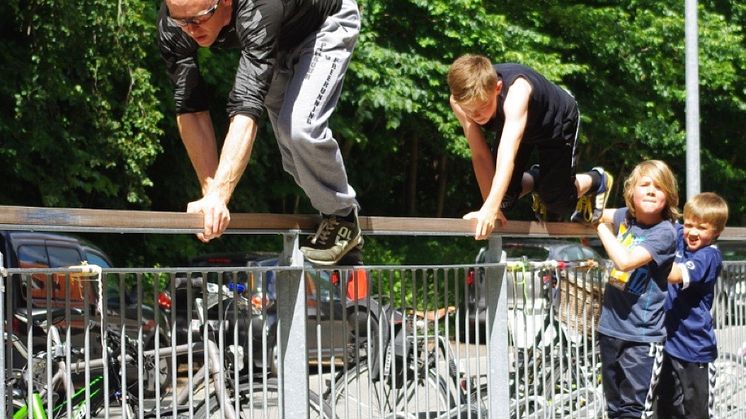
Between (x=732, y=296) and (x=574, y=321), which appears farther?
(x=732, y=296)

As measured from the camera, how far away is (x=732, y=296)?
22.8ft

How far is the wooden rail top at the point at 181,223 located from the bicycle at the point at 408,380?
324 mm

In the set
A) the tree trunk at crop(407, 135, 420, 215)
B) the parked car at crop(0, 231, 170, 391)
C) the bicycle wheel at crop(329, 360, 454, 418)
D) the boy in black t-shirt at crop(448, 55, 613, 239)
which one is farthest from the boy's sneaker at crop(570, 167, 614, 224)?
the tree trunk at crop(407, 135, 420, 215)

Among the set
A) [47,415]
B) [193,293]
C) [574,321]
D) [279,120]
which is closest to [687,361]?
[574,321]

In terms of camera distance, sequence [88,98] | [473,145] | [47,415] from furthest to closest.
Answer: [88,98]
[473,145]
[47,415]

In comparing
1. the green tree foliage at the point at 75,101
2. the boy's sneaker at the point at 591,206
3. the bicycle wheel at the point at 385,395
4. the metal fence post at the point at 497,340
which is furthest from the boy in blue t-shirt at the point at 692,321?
the green tree foliage at the point at 75,101

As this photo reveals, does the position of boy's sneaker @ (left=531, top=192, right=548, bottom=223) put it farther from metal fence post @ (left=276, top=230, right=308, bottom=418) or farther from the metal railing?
metal fence post @ (left=276, top=230, right=308, bottom=418)

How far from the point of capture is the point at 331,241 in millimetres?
3803

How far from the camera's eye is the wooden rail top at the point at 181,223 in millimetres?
2674

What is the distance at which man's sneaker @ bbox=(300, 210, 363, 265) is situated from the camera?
3.72 m

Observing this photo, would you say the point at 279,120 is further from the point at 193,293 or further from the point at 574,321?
the point at 574,321

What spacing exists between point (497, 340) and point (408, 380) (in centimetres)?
62

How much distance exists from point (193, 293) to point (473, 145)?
2330mm

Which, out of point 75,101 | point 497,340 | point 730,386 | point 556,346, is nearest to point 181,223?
point 497,340
